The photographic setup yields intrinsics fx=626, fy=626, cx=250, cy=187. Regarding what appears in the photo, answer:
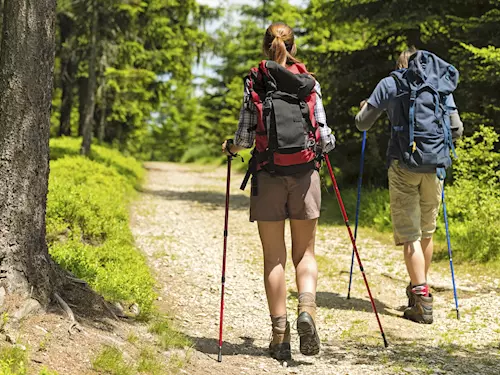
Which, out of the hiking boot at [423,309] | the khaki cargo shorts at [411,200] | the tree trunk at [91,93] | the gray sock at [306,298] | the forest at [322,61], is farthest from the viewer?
the tree trunk at [91,93]

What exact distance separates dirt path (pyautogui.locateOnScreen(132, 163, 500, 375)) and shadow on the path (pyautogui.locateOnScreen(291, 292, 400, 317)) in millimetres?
11

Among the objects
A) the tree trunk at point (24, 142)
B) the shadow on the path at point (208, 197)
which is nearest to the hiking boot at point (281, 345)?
the tree trunk at point (24, 142)

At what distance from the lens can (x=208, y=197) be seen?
16.5 metres

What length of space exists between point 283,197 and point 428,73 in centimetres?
219

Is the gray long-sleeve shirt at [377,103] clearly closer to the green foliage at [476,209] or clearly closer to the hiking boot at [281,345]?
the hiking boot at [281,345]

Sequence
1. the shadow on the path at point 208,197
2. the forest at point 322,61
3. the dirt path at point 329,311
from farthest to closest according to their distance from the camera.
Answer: the shadow on the path at point 208,197 → the forest at point 322,61 → the dirt path at point 329,311

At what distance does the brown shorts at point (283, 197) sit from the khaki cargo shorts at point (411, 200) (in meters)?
1.75

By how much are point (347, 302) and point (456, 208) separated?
355 cm

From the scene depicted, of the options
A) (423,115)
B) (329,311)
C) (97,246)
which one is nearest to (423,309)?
(329,311)

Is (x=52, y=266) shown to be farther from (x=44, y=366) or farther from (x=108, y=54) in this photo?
(x=108, y=54)

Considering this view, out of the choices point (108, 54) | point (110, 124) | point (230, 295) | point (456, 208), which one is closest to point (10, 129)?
point (230, 295)

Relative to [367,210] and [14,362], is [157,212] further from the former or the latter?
[14,362]

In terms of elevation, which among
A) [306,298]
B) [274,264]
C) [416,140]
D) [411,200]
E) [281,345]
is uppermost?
[416,140]

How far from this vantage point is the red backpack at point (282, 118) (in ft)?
14.0
